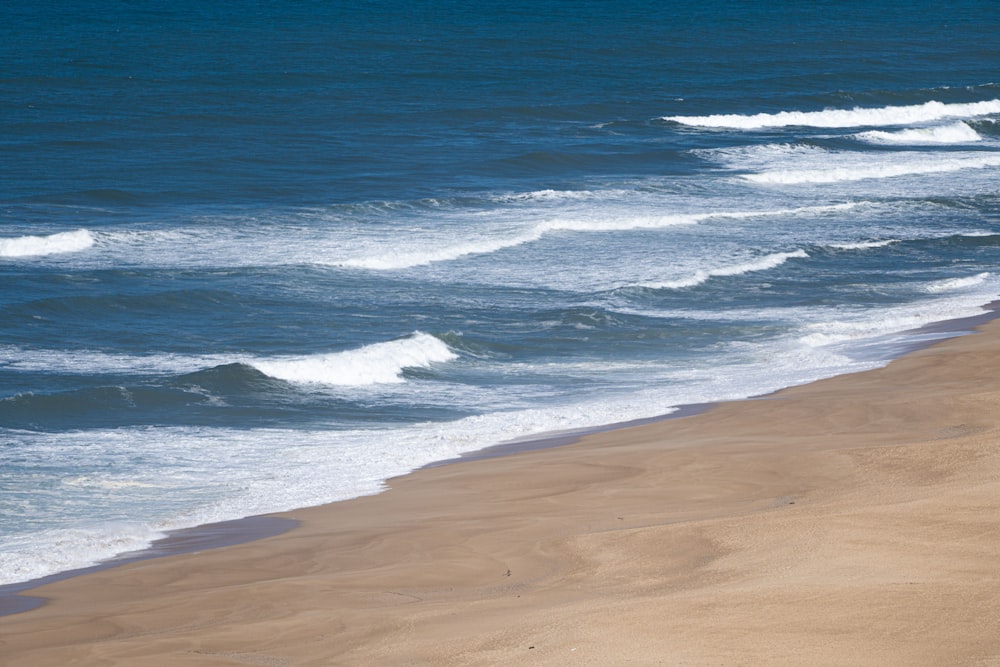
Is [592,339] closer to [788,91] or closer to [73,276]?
[73,276]

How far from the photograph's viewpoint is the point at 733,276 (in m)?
22.9

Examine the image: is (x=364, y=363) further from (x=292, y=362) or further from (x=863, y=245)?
(x=863, y=245)

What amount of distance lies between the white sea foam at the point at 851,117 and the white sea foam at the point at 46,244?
24.0 metres

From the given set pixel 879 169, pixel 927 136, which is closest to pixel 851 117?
pixel 927 136

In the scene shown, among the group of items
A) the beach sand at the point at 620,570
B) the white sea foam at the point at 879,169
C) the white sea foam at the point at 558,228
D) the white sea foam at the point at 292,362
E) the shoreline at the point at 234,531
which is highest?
the beach sand at the point at 620,570

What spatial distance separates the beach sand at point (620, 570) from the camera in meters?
5.97

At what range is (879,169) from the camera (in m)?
36.2

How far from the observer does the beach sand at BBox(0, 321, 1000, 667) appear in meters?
5.97

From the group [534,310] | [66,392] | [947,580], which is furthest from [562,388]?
[947,580]

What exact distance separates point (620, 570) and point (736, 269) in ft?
54.0

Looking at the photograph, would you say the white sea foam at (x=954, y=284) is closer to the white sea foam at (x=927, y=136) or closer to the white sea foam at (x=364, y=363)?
the white sea foam at (x=364, y=363)

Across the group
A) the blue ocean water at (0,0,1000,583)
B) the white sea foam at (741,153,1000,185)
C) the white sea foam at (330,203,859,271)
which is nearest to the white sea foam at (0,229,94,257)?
the blue ocean water at (0,0,1000,583)

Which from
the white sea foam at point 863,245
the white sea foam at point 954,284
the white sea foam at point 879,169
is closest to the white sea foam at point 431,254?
the white sea foam at point 863,245

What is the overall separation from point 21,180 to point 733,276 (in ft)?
59.4
